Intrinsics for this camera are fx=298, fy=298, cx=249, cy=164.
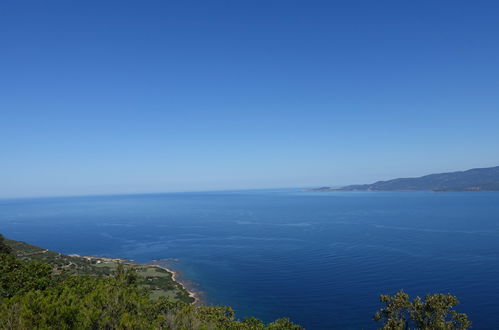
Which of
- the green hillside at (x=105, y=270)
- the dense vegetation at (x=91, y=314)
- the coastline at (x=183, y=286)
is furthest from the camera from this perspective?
the green hillside at (x=105, y=270)

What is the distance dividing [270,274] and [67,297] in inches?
2264

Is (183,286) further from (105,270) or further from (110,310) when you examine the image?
(110,310)

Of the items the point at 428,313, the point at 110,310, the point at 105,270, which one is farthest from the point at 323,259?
the point at 110,310

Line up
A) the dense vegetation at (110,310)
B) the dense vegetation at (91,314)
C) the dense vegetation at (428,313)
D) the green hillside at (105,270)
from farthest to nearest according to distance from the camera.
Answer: the green hillside at (105,270) → the dense vegetation at (428,313) → the dense vegetation at (110,310) → the dense vegetation at (91,314)

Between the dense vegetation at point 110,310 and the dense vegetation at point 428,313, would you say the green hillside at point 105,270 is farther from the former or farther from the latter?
the dense vegetation at point 428,313

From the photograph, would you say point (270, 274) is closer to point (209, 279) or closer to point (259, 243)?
point (209, 279)

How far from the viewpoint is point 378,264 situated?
259 feet

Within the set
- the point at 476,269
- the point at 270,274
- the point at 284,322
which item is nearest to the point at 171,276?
the point at 270,274

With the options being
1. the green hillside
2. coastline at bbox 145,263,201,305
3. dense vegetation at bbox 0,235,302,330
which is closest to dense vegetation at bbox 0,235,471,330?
dense vegetation at bbox 0,235,302,330

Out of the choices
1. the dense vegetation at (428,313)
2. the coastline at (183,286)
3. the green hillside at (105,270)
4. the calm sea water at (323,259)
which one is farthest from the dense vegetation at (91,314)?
the green hillside at (105,270)

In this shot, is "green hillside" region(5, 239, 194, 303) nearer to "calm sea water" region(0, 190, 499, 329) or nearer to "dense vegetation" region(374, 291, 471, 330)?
"calm sea water" region(0, 190, 499, 329)

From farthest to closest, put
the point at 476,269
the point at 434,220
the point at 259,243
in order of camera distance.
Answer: the point at 434,220 < the point at 259,243 < the point at 476,269

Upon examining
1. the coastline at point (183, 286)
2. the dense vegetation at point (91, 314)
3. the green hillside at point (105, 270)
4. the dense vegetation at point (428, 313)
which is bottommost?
the coastline at point (183, 286)

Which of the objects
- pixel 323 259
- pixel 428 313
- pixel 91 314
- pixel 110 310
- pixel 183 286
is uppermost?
pixel 91 314
